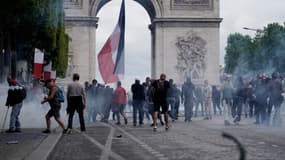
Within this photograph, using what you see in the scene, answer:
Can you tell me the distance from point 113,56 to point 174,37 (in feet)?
81.4

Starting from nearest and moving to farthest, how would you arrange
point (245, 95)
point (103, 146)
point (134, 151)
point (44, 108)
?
point (134, 151) < point (103, 146) < point (245, 95) < point (44, 108)

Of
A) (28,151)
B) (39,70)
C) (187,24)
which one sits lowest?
(28,151)

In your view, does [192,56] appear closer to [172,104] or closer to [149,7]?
[149,7]

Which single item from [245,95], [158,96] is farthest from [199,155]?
[245,95]

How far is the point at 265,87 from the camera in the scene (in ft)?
79.8

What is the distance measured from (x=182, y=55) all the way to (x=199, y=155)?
1683 inches

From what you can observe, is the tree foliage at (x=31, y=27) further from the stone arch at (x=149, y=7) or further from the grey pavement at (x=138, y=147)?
the stone arch at (x=149, y=7)

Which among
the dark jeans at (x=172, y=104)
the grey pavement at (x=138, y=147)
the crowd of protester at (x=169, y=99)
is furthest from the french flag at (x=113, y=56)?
the grey pavement at (x=138, y=147)

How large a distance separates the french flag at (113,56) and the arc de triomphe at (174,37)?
22.6m

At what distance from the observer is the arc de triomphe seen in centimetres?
5394

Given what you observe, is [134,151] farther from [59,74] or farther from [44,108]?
[59,74]

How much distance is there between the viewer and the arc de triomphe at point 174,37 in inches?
2124

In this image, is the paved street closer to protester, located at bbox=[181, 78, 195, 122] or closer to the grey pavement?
the grey pavement

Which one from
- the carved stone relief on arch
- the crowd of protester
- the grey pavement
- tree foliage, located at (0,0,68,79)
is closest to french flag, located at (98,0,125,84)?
the crowd of protester
